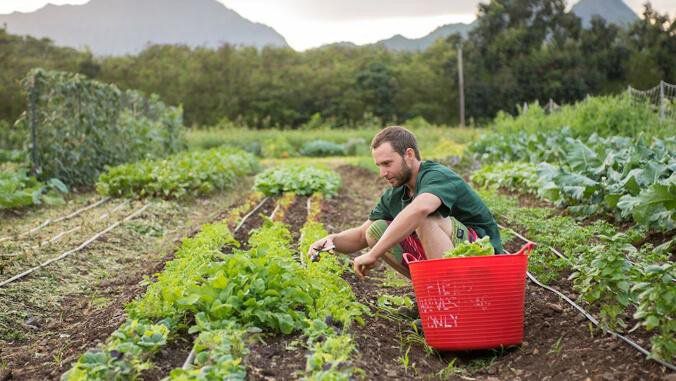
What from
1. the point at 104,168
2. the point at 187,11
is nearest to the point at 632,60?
the point at 104,168

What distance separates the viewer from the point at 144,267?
741cm

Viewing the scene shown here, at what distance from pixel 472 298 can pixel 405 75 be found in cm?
3945

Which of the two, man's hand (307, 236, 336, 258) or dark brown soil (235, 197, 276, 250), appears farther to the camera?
dark brown soil (235, 197, 276, 250)

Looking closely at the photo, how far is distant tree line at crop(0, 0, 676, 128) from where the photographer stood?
40.2 meters

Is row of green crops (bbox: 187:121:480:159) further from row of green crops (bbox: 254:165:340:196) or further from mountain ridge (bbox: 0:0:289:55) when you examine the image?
mountain ridge (bbox: 0:0:289:55)

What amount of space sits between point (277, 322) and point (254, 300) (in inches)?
7.6

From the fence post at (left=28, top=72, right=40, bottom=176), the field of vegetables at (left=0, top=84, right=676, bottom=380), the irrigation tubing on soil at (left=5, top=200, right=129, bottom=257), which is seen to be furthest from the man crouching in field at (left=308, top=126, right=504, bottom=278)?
the fence post at (left=28, top=72, right=40, bottom=176)

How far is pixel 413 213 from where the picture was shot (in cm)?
437

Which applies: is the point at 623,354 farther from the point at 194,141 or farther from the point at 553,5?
the point at 553,5

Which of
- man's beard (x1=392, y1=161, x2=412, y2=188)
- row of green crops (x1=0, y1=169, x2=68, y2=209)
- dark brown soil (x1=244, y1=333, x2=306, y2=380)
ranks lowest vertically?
row of green crops (x1=0, y1=169, x2=68, y2=209)

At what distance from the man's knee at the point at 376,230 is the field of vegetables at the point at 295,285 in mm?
331

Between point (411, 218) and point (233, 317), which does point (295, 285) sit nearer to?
point (233, 317)

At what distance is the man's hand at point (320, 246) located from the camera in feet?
16.6

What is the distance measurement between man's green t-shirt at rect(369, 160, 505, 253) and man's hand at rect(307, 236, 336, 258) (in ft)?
1.11
